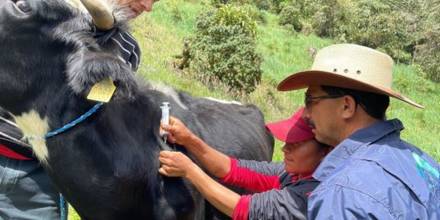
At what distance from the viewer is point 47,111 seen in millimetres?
3057

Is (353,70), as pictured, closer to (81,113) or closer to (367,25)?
(81,113)

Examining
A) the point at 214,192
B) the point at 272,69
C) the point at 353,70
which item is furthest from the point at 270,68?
the point at 353,70

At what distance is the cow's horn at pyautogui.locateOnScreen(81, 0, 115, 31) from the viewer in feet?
9.34

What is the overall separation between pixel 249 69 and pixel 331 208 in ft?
39.5

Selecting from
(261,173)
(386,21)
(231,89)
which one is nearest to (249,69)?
(231,89)

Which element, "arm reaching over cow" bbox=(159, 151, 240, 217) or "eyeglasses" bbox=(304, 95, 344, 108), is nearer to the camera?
"eyeglasses" bbox=(304, 95, 344, 108)

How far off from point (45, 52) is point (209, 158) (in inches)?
42.2

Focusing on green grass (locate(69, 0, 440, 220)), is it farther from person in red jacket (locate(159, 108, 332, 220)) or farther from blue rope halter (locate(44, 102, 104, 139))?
blue rope halter (locate(44, 102, 104, 139))

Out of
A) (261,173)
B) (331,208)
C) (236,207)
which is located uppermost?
(331,208)

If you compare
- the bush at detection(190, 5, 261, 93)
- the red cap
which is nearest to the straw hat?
the red cap

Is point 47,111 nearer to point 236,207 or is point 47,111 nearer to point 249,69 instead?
point 236,207

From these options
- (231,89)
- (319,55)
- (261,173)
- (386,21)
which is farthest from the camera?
(386,21)

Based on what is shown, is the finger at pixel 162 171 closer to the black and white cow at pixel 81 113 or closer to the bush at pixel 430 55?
the black and white cow at pixel 81 113

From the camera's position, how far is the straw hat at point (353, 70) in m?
2.62
